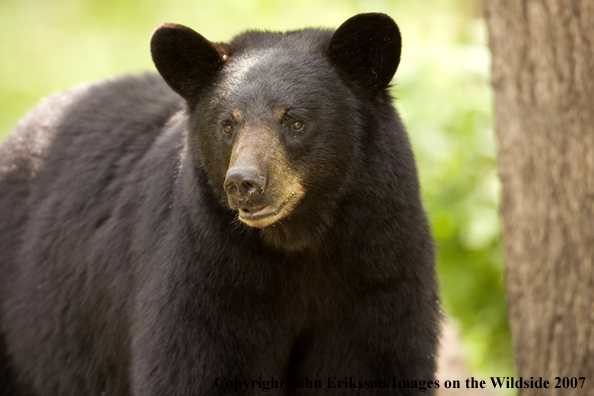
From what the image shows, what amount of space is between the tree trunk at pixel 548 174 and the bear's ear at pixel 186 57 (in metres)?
1.70

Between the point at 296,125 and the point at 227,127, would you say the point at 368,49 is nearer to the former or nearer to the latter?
the point at 296,125

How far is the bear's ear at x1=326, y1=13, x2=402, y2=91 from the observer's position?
11.2 ft

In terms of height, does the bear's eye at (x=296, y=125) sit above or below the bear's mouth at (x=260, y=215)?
above

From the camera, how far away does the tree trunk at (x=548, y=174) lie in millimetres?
4078

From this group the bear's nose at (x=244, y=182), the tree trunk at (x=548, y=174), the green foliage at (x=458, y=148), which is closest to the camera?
the bear's nose at (x=244, y=182)

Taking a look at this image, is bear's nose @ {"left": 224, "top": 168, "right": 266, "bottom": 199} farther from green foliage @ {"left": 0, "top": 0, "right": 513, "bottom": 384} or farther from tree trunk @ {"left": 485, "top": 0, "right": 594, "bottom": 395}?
tree trunk @ {"left": 485, "top": 0, "right": 594, "bottom": 395}

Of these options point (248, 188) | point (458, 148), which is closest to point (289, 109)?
point (248, 188)

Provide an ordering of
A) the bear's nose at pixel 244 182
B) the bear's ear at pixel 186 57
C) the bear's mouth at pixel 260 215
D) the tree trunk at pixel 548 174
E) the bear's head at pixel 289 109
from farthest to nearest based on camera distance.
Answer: the tree trunk at pixel 548 174 → the bear's ear at pixel 186 57 → the bear's head at pixel 289 109 → the bear's mouth at pixel 260 215 → the bear's nose at pixel 244 182

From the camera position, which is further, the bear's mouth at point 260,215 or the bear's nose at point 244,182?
the bear's mouth at point 260,215

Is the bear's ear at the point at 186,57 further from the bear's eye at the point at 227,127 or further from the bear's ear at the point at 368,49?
the bear's ear at the point at 368,49

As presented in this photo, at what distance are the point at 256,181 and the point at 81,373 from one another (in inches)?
77.4

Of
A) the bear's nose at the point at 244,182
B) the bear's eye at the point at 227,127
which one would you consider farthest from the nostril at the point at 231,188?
the bear's eye at the point at 227,127

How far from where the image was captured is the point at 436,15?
976 centimetres

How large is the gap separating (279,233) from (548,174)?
1699mm
